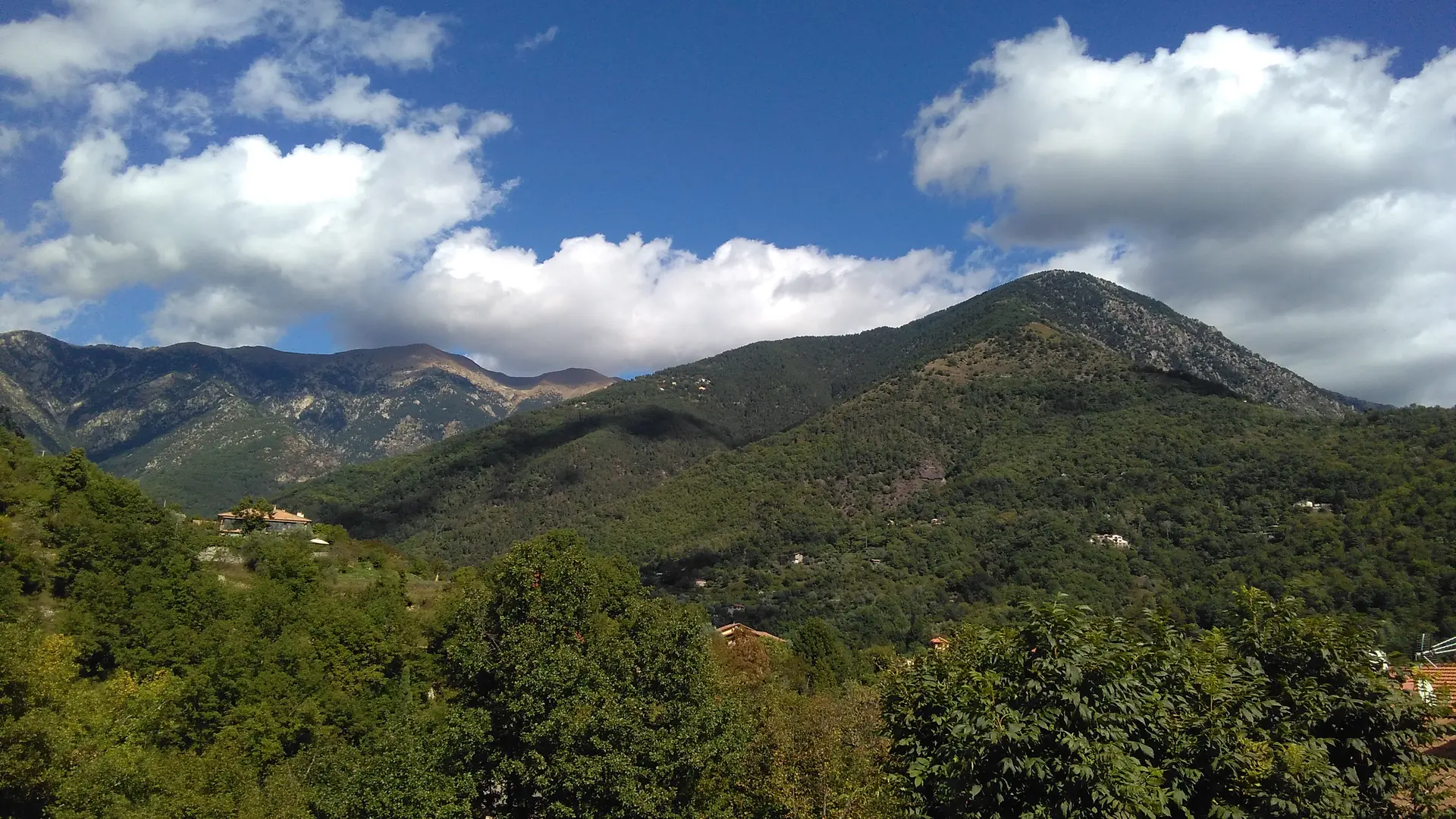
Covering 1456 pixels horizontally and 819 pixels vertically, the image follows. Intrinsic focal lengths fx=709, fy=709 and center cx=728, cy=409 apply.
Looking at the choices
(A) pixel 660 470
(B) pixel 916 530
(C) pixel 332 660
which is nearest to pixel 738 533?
(B) pixel 916 530

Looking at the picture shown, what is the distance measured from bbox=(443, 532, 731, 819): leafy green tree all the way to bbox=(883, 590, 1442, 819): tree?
28.1 feet

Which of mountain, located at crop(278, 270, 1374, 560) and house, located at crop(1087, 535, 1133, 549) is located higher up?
mountain, located at crop(278, 270, 1374, 560)

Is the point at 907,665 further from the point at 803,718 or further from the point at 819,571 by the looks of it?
the point at 819,571

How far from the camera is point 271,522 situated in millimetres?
91188

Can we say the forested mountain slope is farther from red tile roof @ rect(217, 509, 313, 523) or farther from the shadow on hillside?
red tile roof @ rect(217, 509, 313, 523)

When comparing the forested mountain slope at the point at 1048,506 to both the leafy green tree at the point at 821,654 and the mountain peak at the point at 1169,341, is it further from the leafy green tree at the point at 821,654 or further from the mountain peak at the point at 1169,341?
the leafy green tree at the point at 821,654

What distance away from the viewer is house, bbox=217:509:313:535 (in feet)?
272

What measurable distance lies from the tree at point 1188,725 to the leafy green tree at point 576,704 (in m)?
8.57

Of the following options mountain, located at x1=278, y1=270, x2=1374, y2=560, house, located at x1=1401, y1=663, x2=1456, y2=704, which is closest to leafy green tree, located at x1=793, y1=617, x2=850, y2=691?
house, located at x1=1401, y1=663, x2=1456, y2=704

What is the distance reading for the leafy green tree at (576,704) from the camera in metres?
16.2

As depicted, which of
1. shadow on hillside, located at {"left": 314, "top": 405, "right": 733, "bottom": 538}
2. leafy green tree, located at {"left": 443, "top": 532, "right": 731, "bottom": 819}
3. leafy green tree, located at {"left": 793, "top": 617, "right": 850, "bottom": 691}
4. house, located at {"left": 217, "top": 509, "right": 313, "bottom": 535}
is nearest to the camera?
leafy green tree, located at {"left": 443, "top": 532, "right": 731, "bottom": 819}

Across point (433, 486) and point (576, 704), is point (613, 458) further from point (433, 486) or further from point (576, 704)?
point (576, 704)

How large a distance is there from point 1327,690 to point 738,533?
135 meters

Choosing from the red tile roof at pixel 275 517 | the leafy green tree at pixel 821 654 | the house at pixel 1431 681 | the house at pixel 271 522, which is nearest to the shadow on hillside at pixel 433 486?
the red tile roof at pixel 275 517
